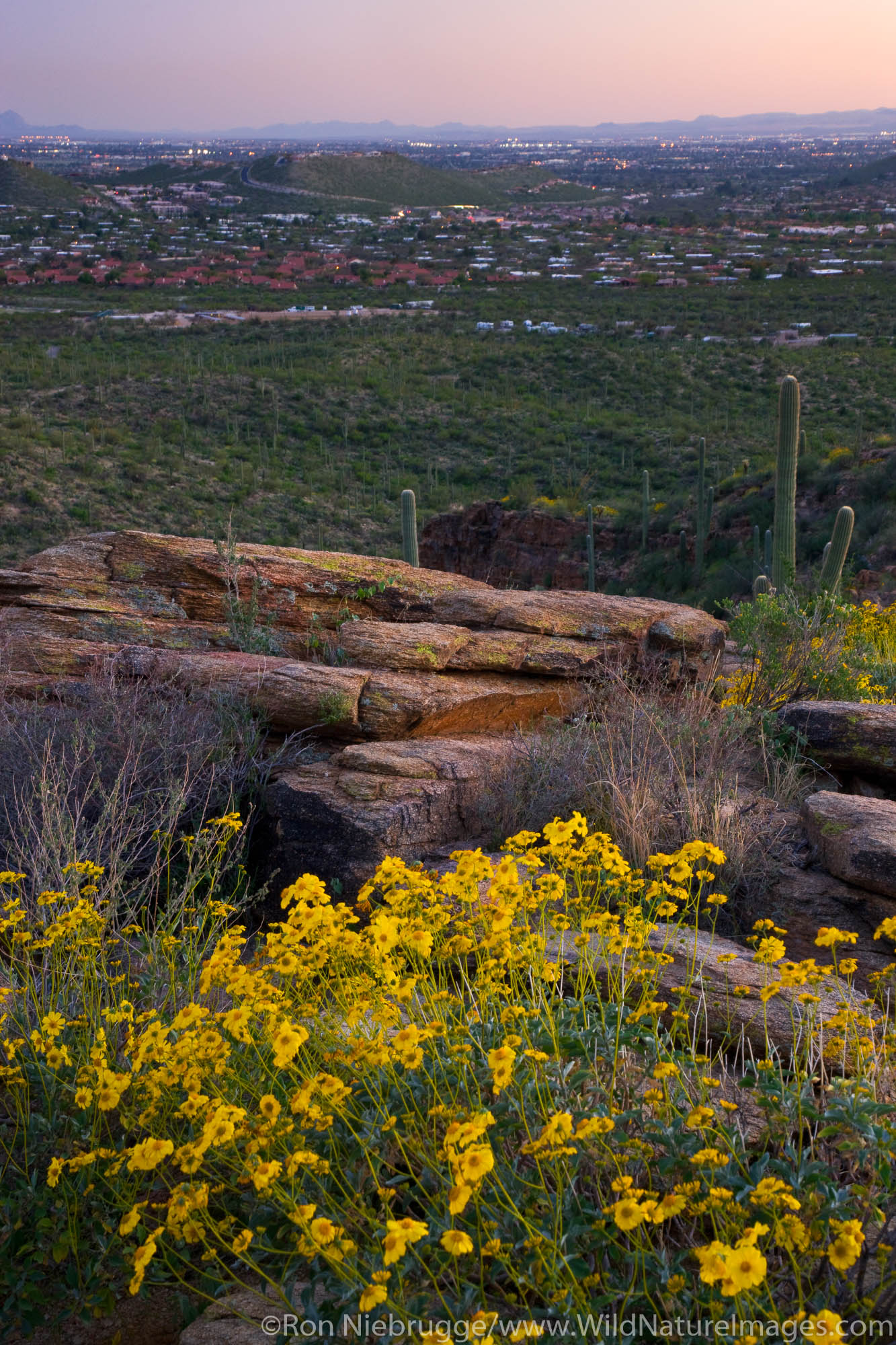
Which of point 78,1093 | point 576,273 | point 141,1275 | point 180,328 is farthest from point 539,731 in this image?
point 576,273

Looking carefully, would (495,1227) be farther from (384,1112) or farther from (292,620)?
(292,620)

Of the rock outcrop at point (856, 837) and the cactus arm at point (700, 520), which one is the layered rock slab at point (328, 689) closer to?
the rock outcrop at point (856, 837)

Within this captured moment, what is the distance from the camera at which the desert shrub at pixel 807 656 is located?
6.09 metres

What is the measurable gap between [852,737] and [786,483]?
22.9 ft

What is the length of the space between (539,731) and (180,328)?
44381 millimetres

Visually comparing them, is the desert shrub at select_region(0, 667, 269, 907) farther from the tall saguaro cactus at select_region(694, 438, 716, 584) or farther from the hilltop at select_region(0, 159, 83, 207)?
the hilltop at select_region(0, 159, 83, 207)

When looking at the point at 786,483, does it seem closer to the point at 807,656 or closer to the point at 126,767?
the point at 807,656

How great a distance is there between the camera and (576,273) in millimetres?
65438

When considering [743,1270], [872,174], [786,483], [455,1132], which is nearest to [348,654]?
[455,1132]

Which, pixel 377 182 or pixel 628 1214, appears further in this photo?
pixel 377 182

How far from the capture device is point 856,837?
13.2 ft

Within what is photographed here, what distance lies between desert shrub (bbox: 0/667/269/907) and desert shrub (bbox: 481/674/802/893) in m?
1.36

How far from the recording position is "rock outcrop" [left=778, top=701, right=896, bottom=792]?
16.4 ft

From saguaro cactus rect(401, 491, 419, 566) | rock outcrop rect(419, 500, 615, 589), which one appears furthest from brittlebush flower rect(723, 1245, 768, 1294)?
rock outcrop rect(419, 500, 615, 589)
